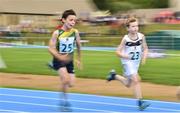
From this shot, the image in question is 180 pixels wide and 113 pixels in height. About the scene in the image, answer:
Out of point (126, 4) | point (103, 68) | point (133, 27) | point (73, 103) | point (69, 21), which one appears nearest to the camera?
point (69, 21)

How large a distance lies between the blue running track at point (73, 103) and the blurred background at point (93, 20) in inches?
631

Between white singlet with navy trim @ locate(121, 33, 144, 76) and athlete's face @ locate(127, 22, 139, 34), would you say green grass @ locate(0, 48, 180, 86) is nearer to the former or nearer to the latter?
white singlet with navy trim @ locate(121, 33, 144, 76)

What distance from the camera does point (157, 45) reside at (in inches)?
1136

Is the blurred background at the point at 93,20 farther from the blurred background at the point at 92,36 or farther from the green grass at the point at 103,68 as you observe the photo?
the green grass at the point at 103,68

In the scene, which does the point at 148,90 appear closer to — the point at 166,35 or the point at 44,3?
the point at 166,35

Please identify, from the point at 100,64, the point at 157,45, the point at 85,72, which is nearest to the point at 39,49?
the point at 157,45

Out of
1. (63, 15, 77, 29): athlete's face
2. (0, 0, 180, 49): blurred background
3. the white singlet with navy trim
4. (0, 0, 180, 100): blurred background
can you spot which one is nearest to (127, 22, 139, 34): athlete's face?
the white singlet with navy trim

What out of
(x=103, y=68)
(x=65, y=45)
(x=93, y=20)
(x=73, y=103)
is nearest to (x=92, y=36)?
(x=93, y=20)

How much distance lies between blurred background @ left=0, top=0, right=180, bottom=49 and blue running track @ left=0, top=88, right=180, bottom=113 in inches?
631

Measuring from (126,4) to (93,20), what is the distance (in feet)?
65.8

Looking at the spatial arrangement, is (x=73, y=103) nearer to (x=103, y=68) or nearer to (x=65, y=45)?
(x=65, y=45)

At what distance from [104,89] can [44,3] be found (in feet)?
167

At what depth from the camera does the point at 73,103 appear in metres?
10.4

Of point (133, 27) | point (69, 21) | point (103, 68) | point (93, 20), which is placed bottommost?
point (93, 20)
